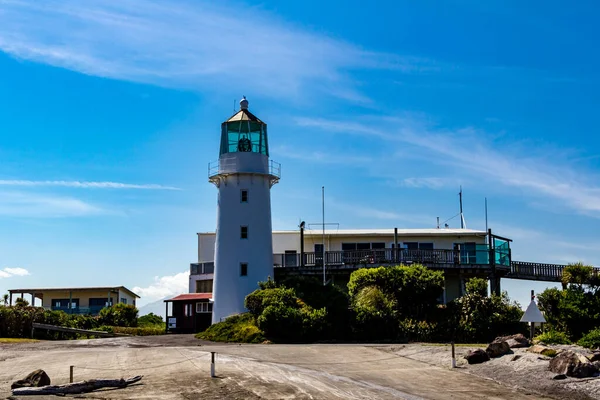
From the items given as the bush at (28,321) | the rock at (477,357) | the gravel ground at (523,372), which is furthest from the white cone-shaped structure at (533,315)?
the bush at (28,321)

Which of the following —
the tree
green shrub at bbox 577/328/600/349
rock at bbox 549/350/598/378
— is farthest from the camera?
the tree

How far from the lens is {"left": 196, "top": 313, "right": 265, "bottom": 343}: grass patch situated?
34938 mm

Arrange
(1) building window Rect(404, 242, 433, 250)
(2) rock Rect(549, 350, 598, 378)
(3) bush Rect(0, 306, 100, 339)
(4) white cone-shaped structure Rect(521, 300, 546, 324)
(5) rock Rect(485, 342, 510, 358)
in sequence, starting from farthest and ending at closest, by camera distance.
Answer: (1) building window Rect(404, 242, 433, 250) → (3) bush Rect(0, 306, 100, 339) → (4) white cone-shaped structure Rect(521, 300, 546, 324) → (5) rock Rect(485, 342, 510, 358) → (2) rock Rect(549, 350, 598, 378)

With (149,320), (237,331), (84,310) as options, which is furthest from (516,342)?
(149,320)

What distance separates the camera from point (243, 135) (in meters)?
42.9

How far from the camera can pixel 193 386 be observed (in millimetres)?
19875

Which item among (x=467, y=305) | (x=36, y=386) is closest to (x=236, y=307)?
(x=467, y=305)

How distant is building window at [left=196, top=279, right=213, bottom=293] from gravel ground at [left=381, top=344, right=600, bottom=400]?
2253 cm

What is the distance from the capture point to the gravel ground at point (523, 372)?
1966 centimetres

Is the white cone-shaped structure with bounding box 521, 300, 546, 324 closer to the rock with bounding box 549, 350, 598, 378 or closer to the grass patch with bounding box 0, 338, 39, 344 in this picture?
the rock with bounding box 549, 350, 598, 378

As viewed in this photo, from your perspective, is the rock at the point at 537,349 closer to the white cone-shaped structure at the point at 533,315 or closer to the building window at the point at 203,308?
the white cone-shaped structure at the point at 533,315

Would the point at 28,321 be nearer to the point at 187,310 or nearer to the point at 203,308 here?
the point at 187,310

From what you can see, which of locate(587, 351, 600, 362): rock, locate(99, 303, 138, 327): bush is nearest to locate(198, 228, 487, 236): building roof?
locate(99, 303, 138, 327): bush

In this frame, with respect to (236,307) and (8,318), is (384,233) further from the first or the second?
(8,318)
